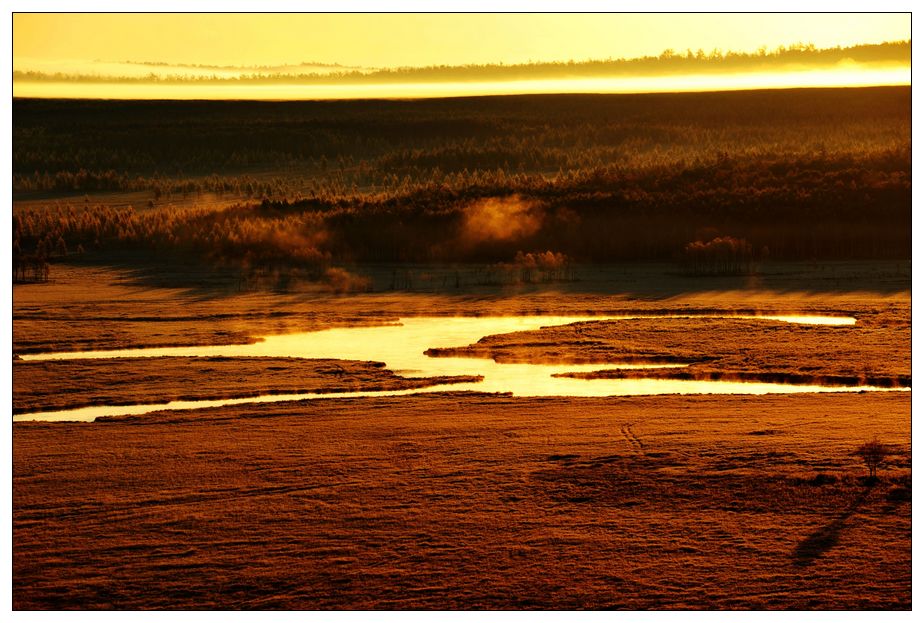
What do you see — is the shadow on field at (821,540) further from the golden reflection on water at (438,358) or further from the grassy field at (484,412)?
the golden reflection on water at (438,358)

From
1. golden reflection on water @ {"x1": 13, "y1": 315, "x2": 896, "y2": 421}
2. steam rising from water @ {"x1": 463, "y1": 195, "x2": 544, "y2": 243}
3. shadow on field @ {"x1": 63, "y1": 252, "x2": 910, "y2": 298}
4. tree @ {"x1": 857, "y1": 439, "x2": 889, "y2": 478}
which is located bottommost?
tree @ {"x1": 857, "y1": 439, "x2": 889, "y2": 478}

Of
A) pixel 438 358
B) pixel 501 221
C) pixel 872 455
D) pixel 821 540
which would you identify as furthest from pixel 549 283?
pixel 821 540

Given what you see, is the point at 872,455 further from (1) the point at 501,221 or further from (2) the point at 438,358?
(1) the point at 501,221

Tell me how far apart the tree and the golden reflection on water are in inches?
195

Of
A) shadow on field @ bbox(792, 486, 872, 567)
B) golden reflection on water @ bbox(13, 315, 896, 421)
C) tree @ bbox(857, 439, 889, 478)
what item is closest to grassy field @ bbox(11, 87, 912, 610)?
shadow on field @ bbox(792, 486, 872, 567)

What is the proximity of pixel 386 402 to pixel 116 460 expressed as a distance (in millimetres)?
4494

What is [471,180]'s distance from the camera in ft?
222

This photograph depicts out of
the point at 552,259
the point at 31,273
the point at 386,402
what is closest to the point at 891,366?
the point at 386,402

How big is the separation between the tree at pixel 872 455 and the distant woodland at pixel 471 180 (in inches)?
925

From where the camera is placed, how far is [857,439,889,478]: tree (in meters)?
15.3

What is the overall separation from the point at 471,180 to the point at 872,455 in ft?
174

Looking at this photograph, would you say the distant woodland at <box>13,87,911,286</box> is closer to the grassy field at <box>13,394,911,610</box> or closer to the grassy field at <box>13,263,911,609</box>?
the grassy field at <box>13,263,911,609</box>

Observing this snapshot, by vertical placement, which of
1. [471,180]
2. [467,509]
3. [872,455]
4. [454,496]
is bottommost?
[467,509]

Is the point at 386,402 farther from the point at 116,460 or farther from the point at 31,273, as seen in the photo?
the point at 31,273
